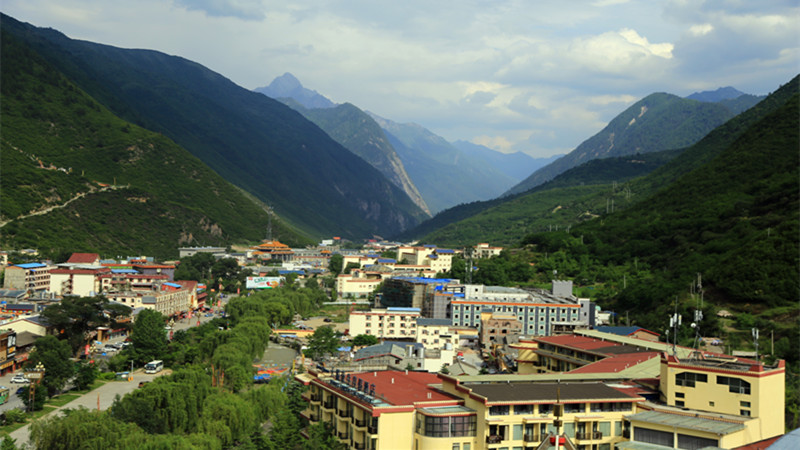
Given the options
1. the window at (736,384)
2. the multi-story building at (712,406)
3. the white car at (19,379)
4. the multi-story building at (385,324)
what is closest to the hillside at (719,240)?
the multi-story building at (385,324)

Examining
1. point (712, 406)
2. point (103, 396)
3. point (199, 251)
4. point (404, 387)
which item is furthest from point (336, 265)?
point (712, 406)

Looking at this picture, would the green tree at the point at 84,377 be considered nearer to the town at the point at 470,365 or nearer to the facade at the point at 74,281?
the town at the point at 470,365

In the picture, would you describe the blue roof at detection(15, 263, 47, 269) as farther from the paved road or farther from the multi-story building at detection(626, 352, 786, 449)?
the multi-story building at detection(626, 352, 786, 449)

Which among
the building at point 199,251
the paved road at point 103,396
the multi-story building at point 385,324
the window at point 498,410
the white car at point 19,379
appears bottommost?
the paved road at point 103,396

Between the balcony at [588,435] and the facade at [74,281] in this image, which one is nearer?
the balcony at [588,435]

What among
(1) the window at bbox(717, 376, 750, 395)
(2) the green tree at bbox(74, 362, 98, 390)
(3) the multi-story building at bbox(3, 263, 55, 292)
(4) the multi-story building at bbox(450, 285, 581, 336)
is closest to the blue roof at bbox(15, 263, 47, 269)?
(3) the multi-story building at bbox(3, 263, 55, 292)

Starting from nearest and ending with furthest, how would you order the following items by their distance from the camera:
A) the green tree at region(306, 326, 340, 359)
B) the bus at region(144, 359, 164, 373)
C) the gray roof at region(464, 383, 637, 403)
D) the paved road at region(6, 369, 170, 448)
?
1. the gray roof at region(464, 383, 637, 403)
2. the paved road at region(6, 369, 170, 448)
3. the bus at region(144, 359, 164, 373)
4. the green tree at region(306, 326, 340, 359)

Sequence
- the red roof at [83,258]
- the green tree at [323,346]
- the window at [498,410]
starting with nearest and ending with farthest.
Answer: the window at [498,410] < the green tree at [323,346] < the red roof at [83,258]
